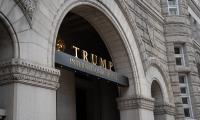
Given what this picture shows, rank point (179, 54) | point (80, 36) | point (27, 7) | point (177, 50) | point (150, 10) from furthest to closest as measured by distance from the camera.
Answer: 1. point (177, 50)
2. point (179, 54)
3. point (80, 36)
4. point (150, 10)
5. point (27, 7)

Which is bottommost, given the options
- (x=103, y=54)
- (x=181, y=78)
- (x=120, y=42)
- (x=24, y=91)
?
(x=24, y=91)

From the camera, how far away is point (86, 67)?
38.1 feet

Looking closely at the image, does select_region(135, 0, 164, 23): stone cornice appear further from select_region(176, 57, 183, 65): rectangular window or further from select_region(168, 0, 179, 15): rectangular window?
select_region(176, 57, 183, 65): rectangular window

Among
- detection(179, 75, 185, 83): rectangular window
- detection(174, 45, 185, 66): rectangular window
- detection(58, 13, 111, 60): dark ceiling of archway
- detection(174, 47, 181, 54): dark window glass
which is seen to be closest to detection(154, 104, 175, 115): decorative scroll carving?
detection(179, 75, 185, 83): rectangular window

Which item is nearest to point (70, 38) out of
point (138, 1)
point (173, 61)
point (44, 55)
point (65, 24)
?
point (65, 24)

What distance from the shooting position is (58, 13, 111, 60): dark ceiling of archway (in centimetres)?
1733

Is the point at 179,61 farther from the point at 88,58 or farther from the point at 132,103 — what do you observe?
the point at 132,103

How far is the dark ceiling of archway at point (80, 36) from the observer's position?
17328 millimetres

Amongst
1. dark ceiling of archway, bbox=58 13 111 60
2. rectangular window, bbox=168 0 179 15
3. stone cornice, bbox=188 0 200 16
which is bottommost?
dark ceiling of archway, bbox=58 13 111 60

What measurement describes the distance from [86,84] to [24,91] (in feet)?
37.0

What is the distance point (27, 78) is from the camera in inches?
325

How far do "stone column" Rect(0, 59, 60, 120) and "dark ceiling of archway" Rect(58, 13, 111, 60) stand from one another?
834 centimetres

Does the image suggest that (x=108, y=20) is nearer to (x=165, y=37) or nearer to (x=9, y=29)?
(x=9, y=29)

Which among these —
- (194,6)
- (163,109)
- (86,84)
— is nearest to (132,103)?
(163,109)
